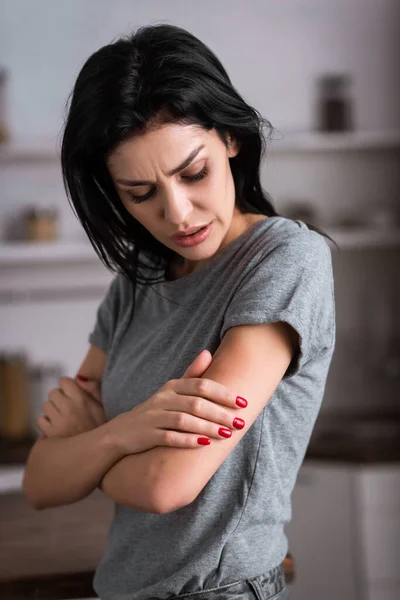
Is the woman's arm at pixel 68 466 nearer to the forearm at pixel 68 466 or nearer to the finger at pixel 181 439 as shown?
the forearm at pixel 68 466

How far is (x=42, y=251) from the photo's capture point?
3178 millimetres

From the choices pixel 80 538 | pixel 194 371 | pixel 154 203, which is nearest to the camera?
pixel 194 371

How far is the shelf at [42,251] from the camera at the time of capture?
3154 millimetres

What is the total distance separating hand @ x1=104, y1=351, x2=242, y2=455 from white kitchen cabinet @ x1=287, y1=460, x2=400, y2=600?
1.97m

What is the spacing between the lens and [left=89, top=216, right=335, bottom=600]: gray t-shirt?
113 cm

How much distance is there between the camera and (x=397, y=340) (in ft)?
11.8

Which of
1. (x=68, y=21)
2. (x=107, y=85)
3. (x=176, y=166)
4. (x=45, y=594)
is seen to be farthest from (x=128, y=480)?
(x=68, y=21)

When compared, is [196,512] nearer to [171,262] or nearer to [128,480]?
[128,480]

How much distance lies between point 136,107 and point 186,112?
0.23ft

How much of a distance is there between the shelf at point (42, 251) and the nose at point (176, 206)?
2.01 metres

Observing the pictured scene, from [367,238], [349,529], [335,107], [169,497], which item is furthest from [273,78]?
[169,497]

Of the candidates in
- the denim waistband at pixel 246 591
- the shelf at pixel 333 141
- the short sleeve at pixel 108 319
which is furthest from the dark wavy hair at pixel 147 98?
the shelf at pixel 333 141

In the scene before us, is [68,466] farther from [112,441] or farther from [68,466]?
[112,441]

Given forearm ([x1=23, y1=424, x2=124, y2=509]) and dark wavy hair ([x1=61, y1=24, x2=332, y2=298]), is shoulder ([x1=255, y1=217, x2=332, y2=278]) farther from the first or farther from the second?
forearm ([x1=23, y1=424, x2=124, y2=509])
